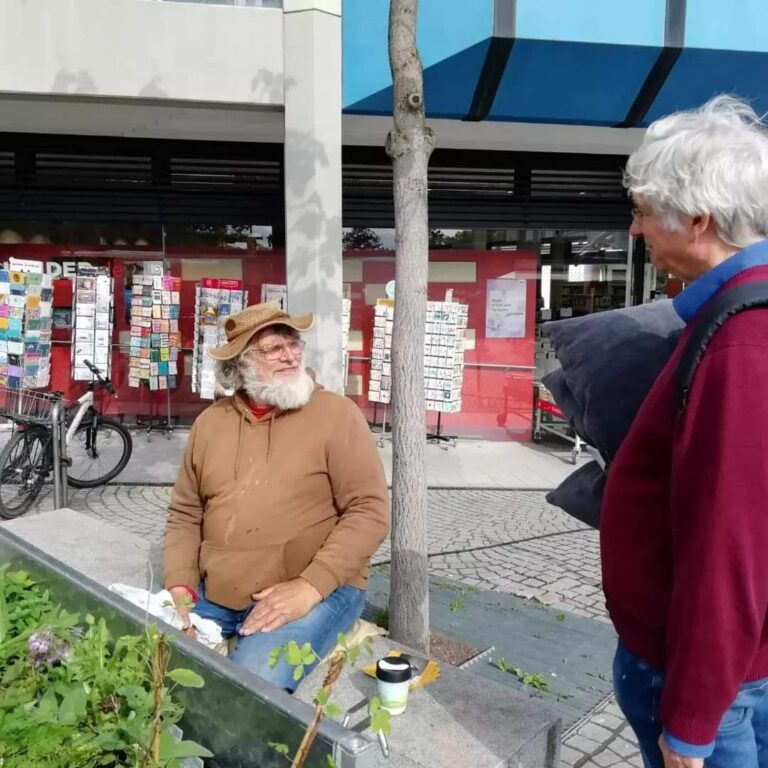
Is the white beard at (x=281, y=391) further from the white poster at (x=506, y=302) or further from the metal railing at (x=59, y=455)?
the white poster at (x=506, y=302)

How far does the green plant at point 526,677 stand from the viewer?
3038 mm

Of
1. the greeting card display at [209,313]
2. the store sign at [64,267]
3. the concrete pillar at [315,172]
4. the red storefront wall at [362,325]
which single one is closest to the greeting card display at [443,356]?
the red storefront wall at [362,325]

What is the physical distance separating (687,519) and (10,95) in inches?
280

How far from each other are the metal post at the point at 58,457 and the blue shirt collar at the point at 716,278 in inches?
190

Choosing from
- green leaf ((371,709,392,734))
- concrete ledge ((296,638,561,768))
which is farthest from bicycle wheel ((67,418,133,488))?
green leaf ((371,709,392,734))

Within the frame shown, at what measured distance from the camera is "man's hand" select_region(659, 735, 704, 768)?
1197 millimetres

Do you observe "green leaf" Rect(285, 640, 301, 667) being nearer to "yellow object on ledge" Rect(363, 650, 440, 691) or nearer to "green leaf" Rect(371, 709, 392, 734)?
"green leaf" Rect(371, 709, 392, 734)

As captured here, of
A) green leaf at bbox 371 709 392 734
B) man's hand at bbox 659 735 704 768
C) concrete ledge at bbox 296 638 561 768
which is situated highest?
green leaf at bbox 371 709 392 734

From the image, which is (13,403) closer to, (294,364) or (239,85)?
(239,85)

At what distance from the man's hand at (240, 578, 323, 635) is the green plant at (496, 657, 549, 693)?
124cm

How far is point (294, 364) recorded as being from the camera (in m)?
2.65

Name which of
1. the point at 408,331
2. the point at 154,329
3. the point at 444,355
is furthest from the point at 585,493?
the point at 154,329

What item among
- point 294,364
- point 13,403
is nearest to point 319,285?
point 13,403

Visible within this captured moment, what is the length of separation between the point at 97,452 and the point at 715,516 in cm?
607
